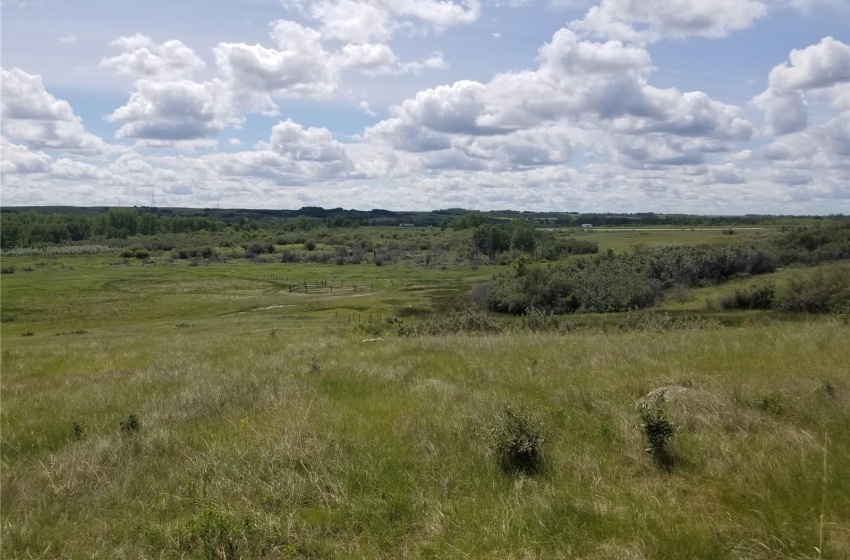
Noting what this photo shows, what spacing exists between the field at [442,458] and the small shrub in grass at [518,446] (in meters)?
0.10

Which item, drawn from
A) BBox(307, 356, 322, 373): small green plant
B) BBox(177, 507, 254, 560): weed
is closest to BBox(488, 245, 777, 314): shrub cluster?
BBox(307, 356, 322, 373): small green plant

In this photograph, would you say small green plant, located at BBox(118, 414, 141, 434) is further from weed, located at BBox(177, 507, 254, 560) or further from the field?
weed, located at BBox(177, 507, 254, 560)

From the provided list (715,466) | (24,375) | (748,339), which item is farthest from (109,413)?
(748,339)

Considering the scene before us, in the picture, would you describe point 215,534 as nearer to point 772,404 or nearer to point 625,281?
point 772,404

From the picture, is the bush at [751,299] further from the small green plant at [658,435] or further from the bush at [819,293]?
the small green plant at [658,435]

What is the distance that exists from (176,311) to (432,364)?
5454 cm

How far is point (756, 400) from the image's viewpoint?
24.4 feet

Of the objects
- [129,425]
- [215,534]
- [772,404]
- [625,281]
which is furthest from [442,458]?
[625,281]

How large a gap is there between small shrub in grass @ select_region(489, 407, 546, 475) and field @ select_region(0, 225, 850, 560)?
102mm

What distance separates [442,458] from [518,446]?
89 centimetres

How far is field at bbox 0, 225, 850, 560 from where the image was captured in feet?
15.9

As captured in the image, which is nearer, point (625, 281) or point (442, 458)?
point (442, 458)

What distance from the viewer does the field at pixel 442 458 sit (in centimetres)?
484

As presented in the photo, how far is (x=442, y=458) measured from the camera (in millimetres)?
6523
